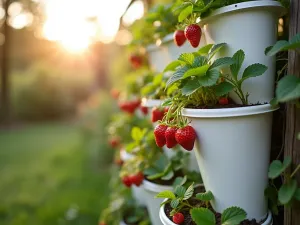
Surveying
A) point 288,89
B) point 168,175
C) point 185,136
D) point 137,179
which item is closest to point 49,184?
point 137,179

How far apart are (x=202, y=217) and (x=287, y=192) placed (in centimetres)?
Answer: 24

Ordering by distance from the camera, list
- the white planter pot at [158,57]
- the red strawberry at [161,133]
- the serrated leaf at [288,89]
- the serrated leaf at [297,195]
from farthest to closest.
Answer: the white planter pot at [158,57], the red strawberry at [161,133], the serrated leaf at [297,195], the serrated leaf at [288,89]

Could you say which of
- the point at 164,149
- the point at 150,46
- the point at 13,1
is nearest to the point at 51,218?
the point at 164,149

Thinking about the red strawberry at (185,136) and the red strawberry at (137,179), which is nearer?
the red strawberry at (185,136)

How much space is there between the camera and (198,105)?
3.03 feet

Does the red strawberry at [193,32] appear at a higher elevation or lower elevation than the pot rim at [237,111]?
higher

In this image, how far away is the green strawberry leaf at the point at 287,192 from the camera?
75 centimetres

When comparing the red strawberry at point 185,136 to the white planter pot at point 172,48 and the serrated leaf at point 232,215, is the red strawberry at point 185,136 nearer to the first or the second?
the serrated leaf at point 232,215

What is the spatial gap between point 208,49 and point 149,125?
897 millimetres

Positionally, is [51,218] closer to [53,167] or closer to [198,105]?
[53,167]

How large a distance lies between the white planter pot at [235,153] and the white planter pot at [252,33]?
91 millimetres

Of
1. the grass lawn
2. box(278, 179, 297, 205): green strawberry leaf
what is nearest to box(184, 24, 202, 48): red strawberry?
box(278, 179, 297, 205): green strawberry leaf

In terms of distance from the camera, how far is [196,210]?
850 mm

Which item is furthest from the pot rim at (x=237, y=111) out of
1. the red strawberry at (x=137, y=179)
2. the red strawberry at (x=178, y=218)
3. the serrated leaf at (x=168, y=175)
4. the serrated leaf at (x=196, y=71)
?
the red strawberry at (x=137, y=179)
